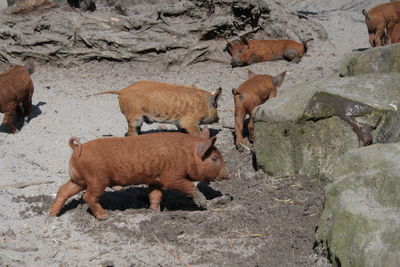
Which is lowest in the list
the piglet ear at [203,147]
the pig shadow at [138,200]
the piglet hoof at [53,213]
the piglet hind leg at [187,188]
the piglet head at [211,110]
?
the pig shadow at [138,200]

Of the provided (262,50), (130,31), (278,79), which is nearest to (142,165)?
(278,79)

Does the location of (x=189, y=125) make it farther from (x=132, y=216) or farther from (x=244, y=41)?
(x=244, y=41)

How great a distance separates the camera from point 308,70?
11680 millimetres

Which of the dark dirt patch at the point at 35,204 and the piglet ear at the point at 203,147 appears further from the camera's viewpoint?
the dark dirt patch at the point at 35,204

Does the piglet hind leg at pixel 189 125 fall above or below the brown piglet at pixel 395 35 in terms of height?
below

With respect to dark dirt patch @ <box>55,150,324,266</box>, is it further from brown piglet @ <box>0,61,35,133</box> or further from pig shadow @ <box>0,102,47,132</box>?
pig shadow @ <box>0,102,47,132</box>

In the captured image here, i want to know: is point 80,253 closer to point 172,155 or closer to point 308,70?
point 172,155

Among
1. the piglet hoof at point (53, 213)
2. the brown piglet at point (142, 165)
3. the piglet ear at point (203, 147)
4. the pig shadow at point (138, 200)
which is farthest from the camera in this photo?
the pig shadow at point (138, 200)

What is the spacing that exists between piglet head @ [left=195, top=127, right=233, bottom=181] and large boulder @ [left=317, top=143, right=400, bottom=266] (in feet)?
5.55

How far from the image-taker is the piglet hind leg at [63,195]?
6652mm

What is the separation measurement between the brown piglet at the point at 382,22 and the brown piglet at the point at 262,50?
1.49m

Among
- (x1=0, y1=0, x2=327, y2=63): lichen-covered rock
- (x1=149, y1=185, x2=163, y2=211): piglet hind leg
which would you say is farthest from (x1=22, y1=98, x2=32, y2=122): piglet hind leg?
(x1=149, y1=185, x2=163, y2=211): piglet hind leg

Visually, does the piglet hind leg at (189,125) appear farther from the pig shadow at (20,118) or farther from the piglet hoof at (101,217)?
the pig shadow at (20,118)

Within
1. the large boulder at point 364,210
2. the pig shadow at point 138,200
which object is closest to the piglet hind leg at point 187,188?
the pig shadow at point 138,200
